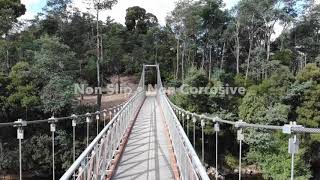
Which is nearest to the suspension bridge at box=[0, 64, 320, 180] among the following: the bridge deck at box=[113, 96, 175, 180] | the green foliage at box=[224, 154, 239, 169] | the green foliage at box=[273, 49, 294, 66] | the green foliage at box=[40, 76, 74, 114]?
the bridge deck at box=[113, 96, 175, 180]

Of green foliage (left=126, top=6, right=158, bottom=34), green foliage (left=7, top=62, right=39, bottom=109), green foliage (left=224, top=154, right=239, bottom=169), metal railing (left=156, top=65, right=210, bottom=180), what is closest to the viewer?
metal railing (left=156, top=65, right=210, bottom=180)

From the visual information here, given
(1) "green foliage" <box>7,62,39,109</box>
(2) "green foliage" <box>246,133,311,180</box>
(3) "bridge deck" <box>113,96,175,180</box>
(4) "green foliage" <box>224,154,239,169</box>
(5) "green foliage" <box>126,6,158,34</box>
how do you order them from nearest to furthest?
(3) "bridge deck" <box>113,96,175,180</box> < (2) "green foliage" <box>246,133,311,180</box> < (1) "green foliage" <box>7,62,39,109</box> < (4) "green foliage" <box>224,154,239,169</box> < (5) "green foliage" <box>126,6,158,34</box>

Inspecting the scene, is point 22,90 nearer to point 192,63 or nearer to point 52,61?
point 52,61

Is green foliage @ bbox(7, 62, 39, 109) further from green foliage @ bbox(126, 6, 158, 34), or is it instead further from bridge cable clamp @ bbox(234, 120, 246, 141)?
green foliage @ bbox(126, 6, 158, 34)

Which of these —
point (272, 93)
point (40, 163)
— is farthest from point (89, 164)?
point (272, 93)

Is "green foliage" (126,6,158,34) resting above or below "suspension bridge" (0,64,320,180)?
above

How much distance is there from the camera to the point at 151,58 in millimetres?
40719

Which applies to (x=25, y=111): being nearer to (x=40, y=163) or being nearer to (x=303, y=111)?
(x=40, y=163)

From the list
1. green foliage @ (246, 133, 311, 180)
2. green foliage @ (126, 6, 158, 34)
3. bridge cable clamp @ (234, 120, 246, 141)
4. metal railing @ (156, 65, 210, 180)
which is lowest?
green foliage @ (246, 133, 311, 180)

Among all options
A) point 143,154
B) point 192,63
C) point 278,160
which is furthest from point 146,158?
point 192,63

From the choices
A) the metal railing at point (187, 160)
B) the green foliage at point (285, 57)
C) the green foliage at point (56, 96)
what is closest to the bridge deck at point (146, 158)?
the metal railing at point (187, 160)

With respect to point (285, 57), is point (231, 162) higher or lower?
lower

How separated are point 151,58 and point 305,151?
23339 millimetres

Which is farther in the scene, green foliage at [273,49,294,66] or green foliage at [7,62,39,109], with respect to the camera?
green foliage at [273,49,294,66]
